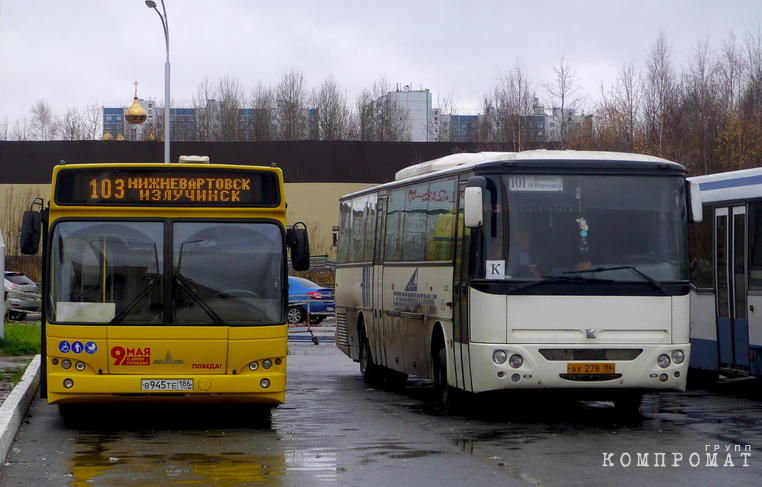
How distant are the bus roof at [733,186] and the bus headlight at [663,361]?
9.71 ft

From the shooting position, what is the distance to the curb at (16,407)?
9384mm

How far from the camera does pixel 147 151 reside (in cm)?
5441

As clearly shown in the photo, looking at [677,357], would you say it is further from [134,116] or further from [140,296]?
[134,116]

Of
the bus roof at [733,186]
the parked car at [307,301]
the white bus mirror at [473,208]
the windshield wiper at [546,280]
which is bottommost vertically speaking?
the parked car at [307,301]

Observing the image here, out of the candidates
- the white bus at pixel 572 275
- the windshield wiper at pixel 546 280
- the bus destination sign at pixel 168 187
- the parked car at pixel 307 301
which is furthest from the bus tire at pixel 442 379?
the parked car at pixel 307 301

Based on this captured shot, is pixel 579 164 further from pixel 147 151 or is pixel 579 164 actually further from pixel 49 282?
pixel 147 151

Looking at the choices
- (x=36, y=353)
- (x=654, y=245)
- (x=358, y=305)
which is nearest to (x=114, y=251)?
(x=654, y=245)

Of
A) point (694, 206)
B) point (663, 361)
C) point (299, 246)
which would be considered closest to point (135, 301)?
point (299, 246)

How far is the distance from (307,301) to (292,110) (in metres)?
44.9

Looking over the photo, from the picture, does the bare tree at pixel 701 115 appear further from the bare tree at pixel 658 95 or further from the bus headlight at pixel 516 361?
the bus headlight at pixel 516 361

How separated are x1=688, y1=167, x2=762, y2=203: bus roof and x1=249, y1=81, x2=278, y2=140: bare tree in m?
63.5

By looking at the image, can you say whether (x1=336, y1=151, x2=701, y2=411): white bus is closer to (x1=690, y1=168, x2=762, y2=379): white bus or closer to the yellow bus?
the yellow bus

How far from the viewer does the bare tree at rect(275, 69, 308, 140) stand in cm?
7669

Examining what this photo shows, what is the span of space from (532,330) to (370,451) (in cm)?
250
